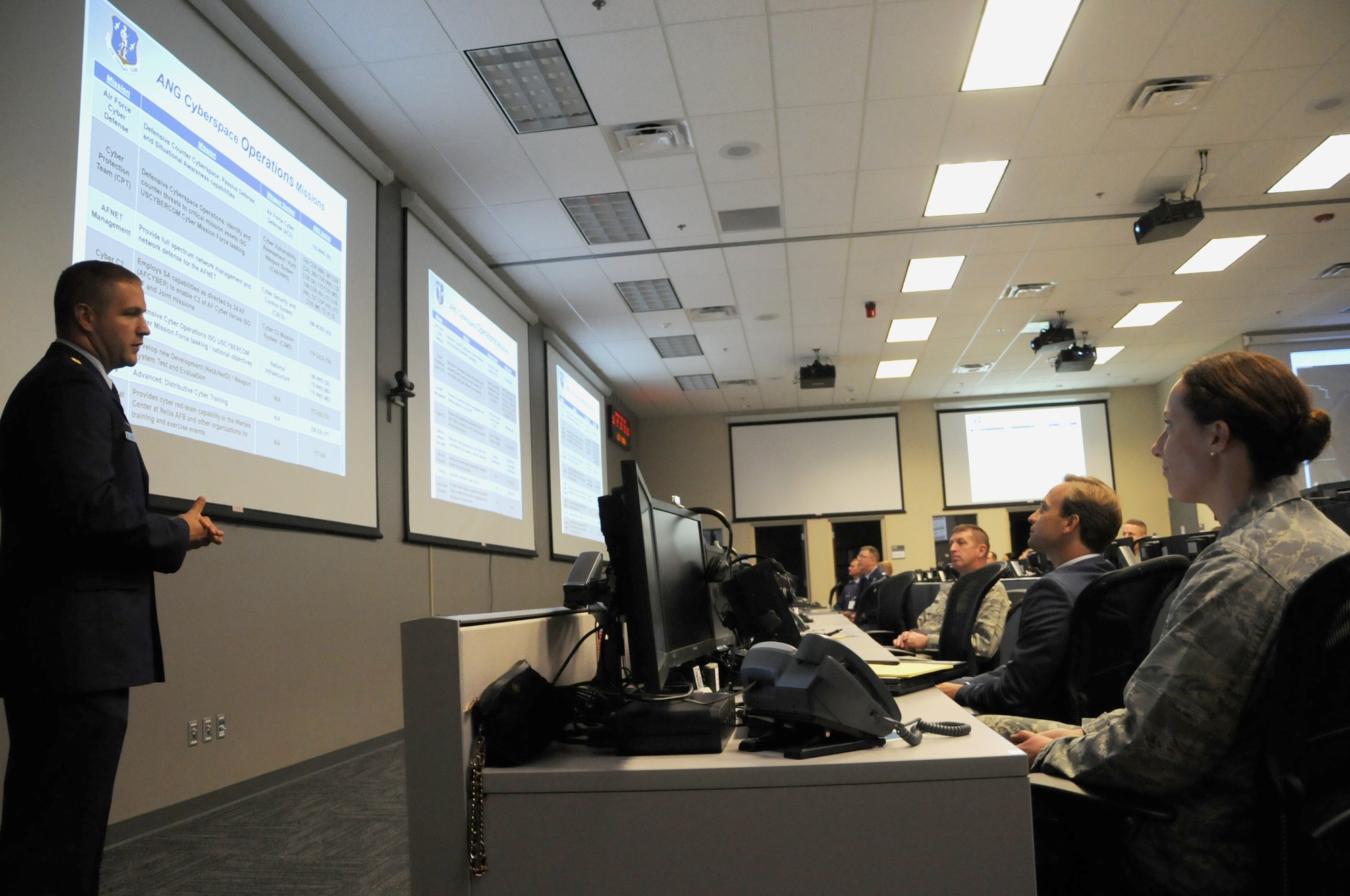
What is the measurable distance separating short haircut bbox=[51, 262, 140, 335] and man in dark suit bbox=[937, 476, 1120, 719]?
210 cm

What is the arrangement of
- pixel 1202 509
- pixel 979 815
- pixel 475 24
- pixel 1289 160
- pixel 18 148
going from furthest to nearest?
1. pixel 1202 509
2. pixel 1289 160
3. pixel 475 24
4. pixel 18 148
5. pixel 979 815

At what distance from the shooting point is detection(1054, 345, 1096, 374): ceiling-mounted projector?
8750 millimetres

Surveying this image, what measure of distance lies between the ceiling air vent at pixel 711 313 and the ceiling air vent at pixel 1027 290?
2359 millimetres

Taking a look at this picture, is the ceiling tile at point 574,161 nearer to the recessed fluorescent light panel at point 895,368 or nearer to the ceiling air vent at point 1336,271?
the recessed fluorescent light panel at point 895,368

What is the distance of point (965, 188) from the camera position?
19.0ft

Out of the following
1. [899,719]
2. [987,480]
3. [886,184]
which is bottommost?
[899,719]

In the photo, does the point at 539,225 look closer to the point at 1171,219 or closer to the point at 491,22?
the point at 491,22

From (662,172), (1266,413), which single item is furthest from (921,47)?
(1266,413)

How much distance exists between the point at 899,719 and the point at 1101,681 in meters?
0.99

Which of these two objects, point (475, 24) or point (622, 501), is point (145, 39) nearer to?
point (475, 24)

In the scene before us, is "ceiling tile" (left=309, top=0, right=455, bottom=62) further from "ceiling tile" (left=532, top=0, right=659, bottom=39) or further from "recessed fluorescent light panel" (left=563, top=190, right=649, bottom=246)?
"recessed fluorescent light panel" (left=563, top=190, right=649, bottom=246)

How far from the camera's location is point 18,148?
2.62 m

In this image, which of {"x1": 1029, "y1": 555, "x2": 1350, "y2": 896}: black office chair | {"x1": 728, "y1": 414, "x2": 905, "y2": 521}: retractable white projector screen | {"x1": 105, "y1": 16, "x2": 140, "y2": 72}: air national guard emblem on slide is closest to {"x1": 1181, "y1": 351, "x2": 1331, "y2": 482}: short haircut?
{"x1": 1029, "y1": 555, "x2": 1350, "y2": 896}: black office chair

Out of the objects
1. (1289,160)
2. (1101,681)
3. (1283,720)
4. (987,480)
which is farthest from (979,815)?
(987,480)
